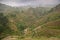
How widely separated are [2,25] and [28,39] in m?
32.7

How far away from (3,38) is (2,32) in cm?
1059

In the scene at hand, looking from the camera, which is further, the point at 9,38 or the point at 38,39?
the point at 9,38

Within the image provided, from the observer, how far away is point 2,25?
409 feet

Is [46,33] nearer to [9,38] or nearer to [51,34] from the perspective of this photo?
[51,34]

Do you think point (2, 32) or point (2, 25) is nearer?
point (2, 32)

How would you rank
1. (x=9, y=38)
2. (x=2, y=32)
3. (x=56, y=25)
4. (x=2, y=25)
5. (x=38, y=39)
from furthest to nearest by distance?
(x=56, y=25) → (x=2, y=25) → (x=2, y=32) → (x=9, y=38) → (x=38, y=39)

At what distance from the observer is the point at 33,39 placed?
97562 millimetres

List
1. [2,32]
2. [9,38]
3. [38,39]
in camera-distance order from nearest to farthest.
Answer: [38,39] → [9,38] → [2,32]

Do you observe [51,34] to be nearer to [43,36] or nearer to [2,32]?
[43,36]

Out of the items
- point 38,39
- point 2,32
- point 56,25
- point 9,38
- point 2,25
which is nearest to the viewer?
point 38,39

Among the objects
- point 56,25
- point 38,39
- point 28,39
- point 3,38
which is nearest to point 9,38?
point 3,38

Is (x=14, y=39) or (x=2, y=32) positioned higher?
(x=2, y=32)

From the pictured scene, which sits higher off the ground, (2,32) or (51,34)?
(2,32)

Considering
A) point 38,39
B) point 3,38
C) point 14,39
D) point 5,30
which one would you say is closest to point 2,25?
point 5,30
